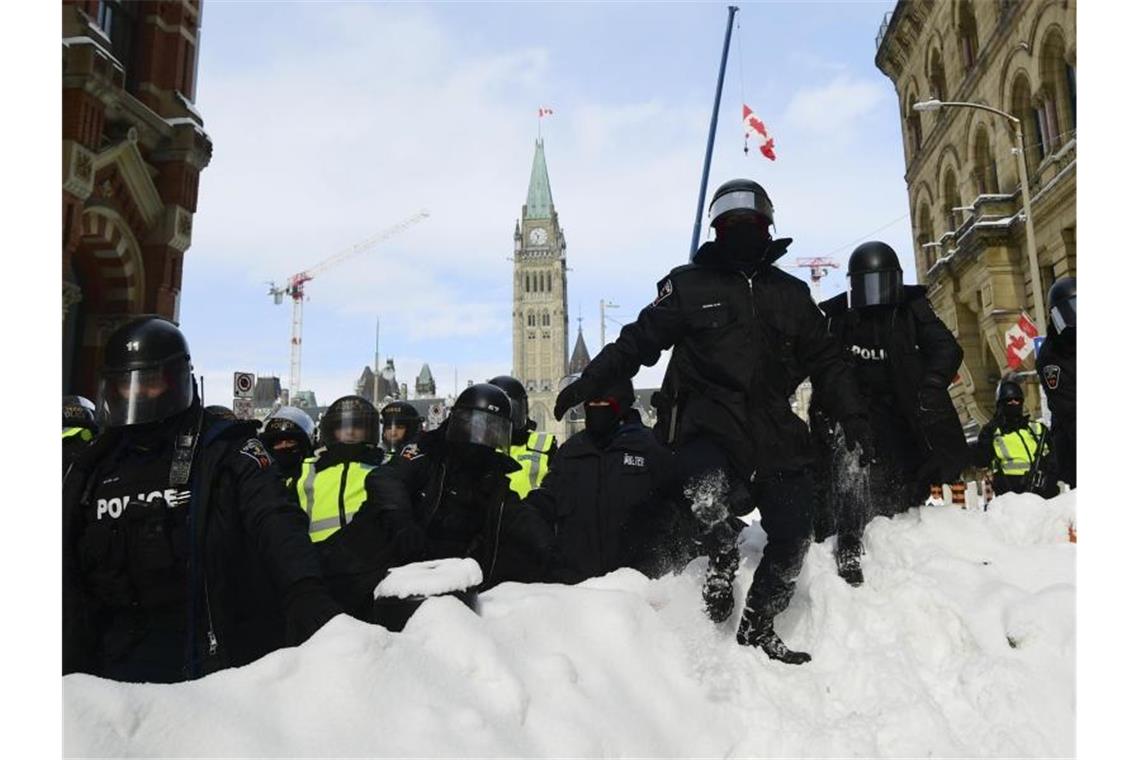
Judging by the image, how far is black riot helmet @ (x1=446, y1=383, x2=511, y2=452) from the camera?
14.6 feet

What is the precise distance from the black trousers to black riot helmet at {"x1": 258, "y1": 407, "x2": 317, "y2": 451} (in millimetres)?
3640

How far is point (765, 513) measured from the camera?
3.57m

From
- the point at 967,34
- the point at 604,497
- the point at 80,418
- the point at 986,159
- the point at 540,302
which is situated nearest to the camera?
the point at 604,497

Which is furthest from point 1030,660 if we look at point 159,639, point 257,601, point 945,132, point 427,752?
point 945,132

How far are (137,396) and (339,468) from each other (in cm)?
245

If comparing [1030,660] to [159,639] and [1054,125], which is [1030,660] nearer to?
[159,639]

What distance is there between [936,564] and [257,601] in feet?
10.8

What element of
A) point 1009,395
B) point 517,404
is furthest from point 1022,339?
point 517,404

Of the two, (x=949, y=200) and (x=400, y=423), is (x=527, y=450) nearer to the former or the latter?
(x=400, y=423)

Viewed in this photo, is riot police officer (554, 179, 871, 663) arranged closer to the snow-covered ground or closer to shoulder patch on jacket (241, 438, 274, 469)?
the snow-covered ground

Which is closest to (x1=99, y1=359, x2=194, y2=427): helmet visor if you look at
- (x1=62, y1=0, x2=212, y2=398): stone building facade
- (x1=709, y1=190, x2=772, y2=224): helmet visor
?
(x1=709, y1=190, x2=772, y2=224): helmet visor

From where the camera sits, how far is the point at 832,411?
386 centimetres

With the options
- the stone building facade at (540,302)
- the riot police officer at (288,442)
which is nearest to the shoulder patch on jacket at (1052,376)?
the riot police officer at (288,442)

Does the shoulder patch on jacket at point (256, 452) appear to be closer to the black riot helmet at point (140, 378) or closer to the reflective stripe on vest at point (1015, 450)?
the black riot helmet at point (140, 378)
